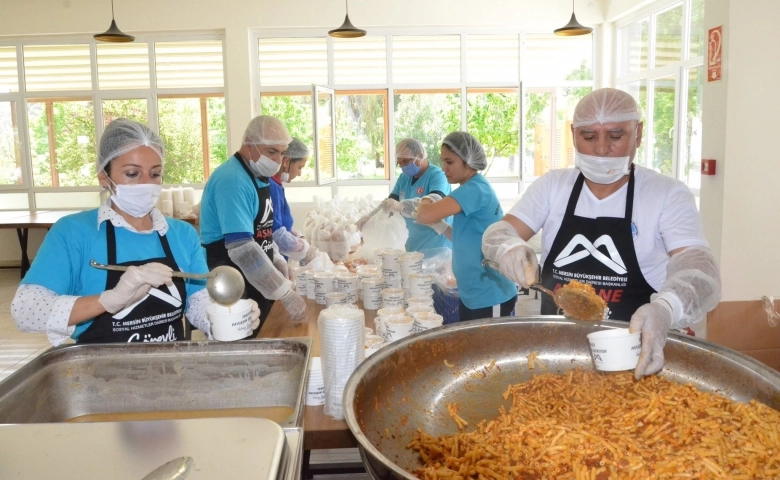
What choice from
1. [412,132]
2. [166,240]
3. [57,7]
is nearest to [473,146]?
[166,240]

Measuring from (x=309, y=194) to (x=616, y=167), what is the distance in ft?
24.1

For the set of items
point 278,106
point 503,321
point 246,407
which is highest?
point 278,106

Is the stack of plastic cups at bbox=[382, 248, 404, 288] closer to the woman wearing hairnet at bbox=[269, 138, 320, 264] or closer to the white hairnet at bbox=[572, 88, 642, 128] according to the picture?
the woman wearing hairnet at bbox=[269, 138, 320, 264]

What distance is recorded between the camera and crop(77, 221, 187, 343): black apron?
2027 mm

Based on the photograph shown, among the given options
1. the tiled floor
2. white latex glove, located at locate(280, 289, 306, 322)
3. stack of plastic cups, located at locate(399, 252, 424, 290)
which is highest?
stack of plastic cups, located at locate(399, 252, 424, 290)

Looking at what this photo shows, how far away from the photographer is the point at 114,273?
207 centimetres

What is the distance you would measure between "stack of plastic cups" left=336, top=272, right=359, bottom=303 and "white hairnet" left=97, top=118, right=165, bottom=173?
1382 mm

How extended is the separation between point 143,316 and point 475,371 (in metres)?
1.20

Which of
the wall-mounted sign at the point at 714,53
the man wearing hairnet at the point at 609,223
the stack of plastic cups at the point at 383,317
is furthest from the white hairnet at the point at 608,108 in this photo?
the wall-mounted sign at the point at 714,53

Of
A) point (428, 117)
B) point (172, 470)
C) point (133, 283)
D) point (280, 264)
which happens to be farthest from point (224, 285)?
point (428, 117)

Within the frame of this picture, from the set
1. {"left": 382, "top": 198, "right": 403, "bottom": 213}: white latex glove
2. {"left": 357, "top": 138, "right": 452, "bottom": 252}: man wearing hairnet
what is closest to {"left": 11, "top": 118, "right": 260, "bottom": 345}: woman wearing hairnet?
{"left": 357, "top": 138, "right": 452, "bottom": 252}: man wearing hairnet

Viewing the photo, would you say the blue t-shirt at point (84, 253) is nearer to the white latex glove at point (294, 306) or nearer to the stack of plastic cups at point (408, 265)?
the white latex glove at point (294, 306)

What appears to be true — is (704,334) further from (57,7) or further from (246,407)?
A: (57,7)

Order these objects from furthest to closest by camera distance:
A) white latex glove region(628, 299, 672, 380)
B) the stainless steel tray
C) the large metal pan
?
the stainless steel tray, white latex glove region(628, 299, 672, 380), the large metal pan
